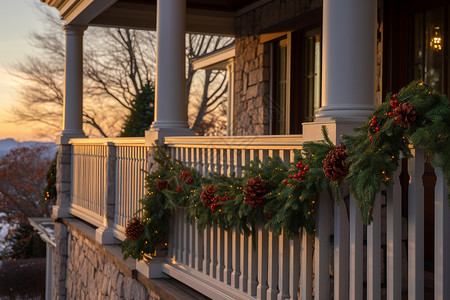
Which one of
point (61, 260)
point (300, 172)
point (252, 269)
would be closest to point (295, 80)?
point (252, 269)

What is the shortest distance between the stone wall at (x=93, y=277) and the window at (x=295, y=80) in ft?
9.20

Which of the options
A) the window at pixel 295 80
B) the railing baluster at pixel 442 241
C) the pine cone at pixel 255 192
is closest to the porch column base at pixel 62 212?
the window at pixel 295 80

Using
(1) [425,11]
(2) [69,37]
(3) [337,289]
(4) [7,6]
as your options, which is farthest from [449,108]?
(4) [7,6]

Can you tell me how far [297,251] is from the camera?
343cm

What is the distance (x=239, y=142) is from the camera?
3979 mm

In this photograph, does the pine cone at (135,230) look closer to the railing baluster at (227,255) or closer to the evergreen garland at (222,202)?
the evergreen garland at (222,202)

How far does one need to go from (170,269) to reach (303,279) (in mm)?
1970

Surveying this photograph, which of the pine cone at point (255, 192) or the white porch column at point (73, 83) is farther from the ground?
the white porch column at point (73, 83)

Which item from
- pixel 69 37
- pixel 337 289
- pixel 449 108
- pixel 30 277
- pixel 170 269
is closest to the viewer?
pixel 449 108

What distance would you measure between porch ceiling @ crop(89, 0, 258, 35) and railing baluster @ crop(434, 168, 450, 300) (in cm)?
679

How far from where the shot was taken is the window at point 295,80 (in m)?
7.31

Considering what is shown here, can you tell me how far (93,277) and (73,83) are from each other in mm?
3259

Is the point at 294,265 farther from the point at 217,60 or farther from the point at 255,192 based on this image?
the point at 217,60

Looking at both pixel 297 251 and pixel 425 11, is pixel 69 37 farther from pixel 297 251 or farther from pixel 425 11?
pixel 297 251
